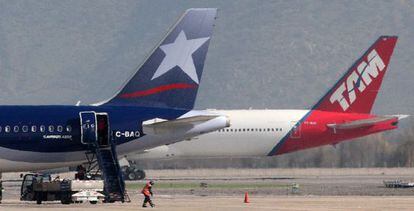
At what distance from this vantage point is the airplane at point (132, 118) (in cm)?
10138

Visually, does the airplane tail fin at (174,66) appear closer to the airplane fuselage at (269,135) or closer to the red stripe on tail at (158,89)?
the red stripe on tail at (158,89)

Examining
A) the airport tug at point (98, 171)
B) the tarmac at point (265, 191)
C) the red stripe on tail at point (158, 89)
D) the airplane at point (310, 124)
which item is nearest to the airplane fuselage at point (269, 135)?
the airplane at point (310, 124)

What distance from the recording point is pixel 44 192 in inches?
4072

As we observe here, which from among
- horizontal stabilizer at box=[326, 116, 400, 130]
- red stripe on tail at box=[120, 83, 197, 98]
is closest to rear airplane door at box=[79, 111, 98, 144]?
red stripe on tail at box=[120, 83, 197, 98]

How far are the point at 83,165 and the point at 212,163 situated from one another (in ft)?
195

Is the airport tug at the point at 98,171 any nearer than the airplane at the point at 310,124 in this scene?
Yes

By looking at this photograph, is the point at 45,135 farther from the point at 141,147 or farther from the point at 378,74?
the point at 378,74

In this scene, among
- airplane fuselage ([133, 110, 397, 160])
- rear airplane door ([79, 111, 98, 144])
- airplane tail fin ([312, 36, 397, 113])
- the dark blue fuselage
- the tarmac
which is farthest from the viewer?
airplane tail fin ([312, 36, 397, 113])

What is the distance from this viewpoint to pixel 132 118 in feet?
335

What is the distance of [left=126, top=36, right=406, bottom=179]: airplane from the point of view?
481ft

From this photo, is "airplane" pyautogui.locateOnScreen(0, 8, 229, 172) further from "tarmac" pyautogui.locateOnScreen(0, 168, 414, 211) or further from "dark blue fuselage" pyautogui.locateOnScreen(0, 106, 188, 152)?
"tarmac" pyautogui.locateOnScreen(0, 168, 414, 211)

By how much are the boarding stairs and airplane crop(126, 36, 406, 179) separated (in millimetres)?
44923

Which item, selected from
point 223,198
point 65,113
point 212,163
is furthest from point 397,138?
point 65,113

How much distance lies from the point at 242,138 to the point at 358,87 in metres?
11.8
